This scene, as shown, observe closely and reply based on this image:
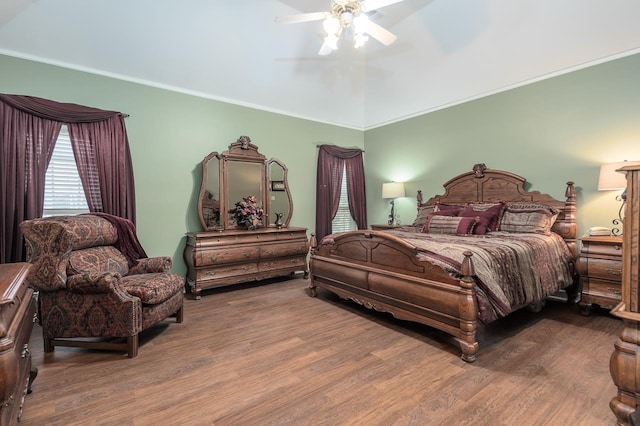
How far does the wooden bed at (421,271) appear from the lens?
227cm

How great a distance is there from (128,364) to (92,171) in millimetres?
2377

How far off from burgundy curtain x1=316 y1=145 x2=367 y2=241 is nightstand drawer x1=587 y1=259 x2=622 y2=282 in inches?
140

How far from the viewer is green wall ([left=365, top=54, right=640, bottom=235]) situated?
11.0ft

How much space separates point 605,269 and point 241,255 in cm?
405

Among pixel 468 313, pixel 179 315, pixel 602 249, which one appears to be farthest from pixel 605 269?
pixel 179 315

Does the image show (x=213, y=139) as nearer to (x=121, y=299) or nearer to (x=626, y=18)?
(x=121, y=299)

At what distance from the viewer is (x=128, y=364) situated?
7.41 feet

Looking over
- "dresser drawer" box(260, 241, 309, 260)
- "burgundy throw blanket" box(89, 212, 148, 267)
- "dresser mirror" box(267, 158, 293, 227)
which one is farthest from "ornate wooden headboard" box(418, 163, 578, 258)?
"burgundy throw blanket" box(89, 212, 148, 267)

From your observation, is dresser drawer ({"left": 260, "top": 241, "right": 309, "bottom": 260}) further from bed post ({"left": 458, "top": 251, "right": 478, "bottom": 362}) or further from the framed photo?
bed post ({"left": 458, "top": 251, "right": 478, "bottom": 362})

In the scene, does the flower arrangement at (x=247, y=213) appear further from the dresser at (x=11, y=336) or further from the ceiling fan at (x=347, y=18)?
the dresser at (x=11, y=336)

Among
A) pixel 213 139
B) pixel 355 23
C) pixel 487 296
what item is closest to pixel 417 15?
pixel 355 23

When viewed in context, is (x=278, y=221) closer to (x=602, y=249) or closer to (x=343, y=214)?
(x=343, y=214)

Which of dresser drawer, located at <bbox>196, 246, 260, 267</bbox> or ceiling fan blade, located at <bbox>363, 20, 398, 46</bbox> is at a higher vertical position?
ceiling fan blade, located at <bbox>363, 20, 398, 46</bbox>

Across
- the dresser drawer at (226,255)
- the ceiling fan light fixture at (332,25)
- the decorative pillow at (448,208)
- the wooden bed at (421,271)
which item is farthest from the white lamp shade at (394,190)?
the ceiling fan light fixture at (332,25)
